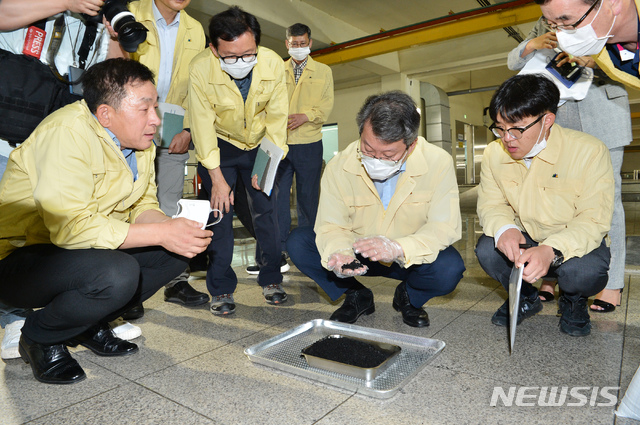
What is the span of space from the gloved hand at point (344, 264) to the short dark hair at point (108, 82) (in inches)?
39.0

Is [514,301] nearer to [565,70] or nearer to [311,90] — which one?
[565,70]

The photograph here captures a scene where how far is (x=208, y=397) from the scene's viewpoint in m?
1.44

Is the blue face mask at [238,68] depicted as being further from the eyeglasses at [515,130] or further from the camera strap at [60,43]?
the eyeglasses at [515,130]

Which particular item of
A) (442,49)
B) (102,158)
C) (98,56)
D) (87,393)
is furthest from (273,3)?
(87,393)

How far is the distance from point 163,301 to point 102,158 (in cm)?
116

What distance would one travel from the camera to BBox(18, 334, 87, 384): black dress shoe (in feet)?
5.09

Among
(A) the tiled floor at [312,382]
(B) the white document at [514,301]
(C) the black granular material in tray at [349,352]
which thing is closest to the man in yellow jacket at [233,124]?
(A) the tiled floor at [312,382]

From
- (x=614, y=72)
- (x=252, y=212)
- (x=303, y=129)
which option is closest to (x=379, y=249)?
(x=252, y=212)

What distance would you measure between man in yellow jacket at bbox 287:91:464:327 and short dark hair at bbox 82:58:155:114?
885mm

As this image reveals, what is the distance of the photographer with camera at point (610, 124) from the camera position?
2133 mm

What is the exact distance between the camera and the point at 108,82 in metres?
1.65

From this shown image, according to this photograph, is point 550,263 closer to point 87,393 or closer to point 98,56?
point 87,393

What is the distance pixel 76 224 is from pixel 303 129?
7.60 feet

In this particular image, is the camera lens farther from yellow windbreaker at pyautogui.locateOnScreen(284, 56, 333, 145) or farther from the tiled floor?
yellow windbreaker at pyautogui.locateOnScreen(284, 56, 333, 145)
